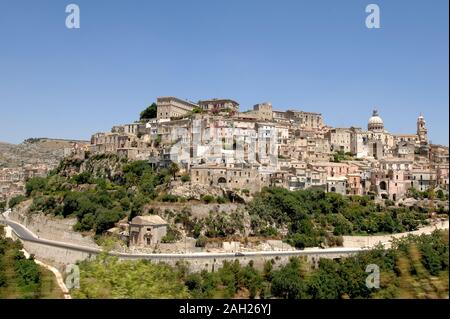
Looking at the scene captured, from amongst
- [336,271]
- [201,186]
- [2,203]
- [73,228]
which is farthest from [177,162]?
[2,203]

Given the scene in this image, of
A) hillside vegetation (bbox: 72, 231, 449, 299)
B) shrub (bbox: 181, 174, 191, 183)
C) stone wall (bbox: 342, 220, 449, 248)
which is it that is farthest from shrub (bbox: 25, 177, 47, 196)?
stone wall (bbox: 342, 220, 449, 248)

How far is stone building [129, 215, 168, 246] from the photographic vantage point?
2778 cm

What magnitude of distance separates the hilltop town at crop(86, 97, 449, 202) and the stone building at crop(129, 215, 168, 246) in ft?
17.1

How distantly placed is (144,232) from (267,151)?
1569cm

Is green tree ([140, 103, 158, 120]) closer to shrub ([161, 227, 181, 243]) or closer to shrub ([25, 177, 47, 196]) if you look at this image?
shrub ([25, 177, 47, 196])

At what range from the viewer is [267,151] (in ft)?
133

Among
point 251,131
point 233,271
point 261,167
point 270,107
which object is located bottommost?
point 233,271

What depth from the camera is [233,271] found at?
24.6 meters

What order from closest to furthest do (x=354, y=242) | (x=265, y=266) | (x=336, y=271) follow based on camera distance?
(x=336, y=271)
(x=265, y=266)
(x=354, y=242)

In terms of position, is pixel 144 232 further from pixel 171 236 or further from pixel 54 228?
pixel 54 228
